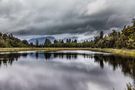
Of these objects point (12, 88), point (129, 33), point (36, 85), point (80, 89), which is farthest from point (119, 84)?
point (129, 33)

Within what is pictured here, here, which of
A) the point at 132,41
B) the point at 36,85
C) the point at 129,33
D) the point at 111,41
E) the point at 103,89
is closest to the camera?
the point at 103,89

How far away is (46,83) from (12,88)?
5.17m

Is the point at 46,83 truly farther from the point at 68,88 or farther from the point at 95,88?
the point at 95,88

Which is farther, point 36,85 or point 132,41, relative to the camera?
point 132,41

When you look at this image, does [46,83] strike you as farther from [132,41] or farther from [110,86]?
[132,41]

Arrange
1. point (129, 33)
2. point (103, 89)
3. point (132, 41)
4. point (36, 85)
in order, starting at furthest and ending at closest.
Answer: point (129, 33) < point (132, 41) < point (36, 85) < point (103, 89)

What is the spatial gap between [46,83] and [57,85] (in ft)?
6.83

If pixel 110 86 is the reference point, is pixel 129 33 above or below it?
above

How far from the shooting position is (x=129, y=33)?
4429 inches

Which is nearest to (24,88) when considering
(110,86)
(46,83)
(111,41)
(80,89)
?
(46,83)

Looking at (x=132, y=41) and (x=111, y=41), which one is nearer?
(x=132, y=41)

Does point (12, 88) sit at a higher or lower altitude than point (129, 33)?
lower

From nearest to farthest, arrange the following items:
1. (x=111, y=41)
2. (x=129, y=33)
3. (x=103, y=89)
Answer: (x=103, y=89)
(x=129, y=33)
(x=111, y=41)

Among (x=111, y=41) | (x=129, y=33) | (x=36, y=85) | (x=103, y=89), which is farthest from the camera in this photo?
(x=111, y=41)
